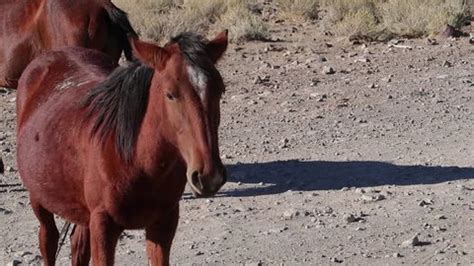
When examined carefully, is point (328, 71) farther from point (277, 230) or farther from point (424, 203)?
point (277, 230)

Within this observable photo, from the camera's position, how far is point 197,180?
456 centimetres

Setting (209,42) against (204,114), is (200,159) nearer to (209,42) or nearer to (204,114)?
(204,114)

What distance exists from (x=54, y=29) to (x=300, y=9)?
1062 cm

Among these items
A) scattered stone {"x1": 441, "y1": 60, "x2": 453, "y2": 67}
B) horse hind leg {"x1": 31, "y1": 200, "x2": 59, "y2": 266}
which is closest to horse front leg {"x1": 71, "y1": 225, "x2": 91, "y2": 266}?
horse hind leg {"x1": 31, "y1": 200, "x2": 59, "y2": 266}

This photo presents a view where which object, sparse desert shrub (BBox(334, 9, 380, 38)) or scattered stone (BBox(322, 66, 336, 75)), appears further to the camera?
sparse desert shrub (BBox(334, 9, 380, 38))

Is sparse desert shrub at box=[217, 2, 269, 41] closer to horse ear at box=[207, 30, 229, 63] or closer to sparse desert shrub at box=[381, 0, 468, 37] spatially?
sparse desert shrub at box=[381, 0, 468, 37]

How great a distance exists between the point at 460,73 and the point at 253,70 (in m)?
2.71

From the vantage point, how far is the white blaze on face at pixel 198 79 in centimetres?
467

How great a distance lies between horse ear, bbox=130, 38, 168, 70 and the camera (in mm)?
4898

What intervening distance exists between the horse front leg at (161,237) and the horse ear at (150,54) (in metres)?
0.85

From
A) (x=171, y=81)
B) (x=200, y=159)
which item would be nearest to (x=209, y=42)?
(x=171, y=81)

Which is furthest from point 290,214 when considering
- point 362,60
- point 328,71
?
point 362,60

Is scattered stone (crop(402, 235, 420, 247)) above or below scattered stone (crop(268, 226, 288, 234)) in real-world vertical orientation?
above

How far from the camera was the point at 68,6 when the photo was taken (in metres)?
9.79
